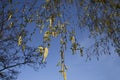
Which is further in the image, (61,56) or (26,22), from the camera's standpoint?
(26,22)

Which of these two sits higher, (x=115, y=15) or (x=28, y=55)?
(x=28, y=55)

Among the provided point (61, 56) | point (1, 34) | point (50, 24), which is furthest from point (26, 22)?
point (1, 34)

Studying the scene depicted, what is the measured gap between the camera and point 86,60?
22.3 ft

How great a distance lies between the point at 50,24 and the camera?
205 inches

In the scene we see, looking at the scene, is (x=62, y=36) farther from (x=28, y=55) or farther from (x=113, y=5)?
(x=28, y=55)

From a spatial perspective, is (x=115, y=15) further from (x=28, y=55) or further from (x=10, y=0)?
(x=28, y=55)

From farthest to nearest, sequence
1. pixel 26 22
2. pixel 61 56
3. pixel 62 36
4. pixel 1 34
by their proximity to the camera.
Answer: pixel 1 34, pixel 26 22, pixel 62 36, pixel 61 56

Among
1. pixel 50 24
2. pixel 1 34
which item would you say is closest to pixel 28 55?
pixel 1 34

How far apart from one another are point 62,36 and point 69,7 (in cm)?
115

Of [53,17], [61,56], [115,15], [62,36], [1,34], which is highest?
[1,34]

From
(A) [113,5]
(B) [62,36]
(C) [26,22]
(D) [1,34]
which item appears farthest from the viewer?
(D) [1,34]

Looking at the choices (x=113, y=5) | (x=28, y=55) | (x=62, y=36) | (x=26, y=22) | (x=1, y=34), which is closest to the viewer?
(x=62, y=36)

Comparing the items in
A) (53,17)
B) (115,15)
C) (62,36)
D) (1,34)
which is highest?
(1,34)

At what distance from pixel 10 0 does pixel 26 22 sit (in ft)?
1.84
